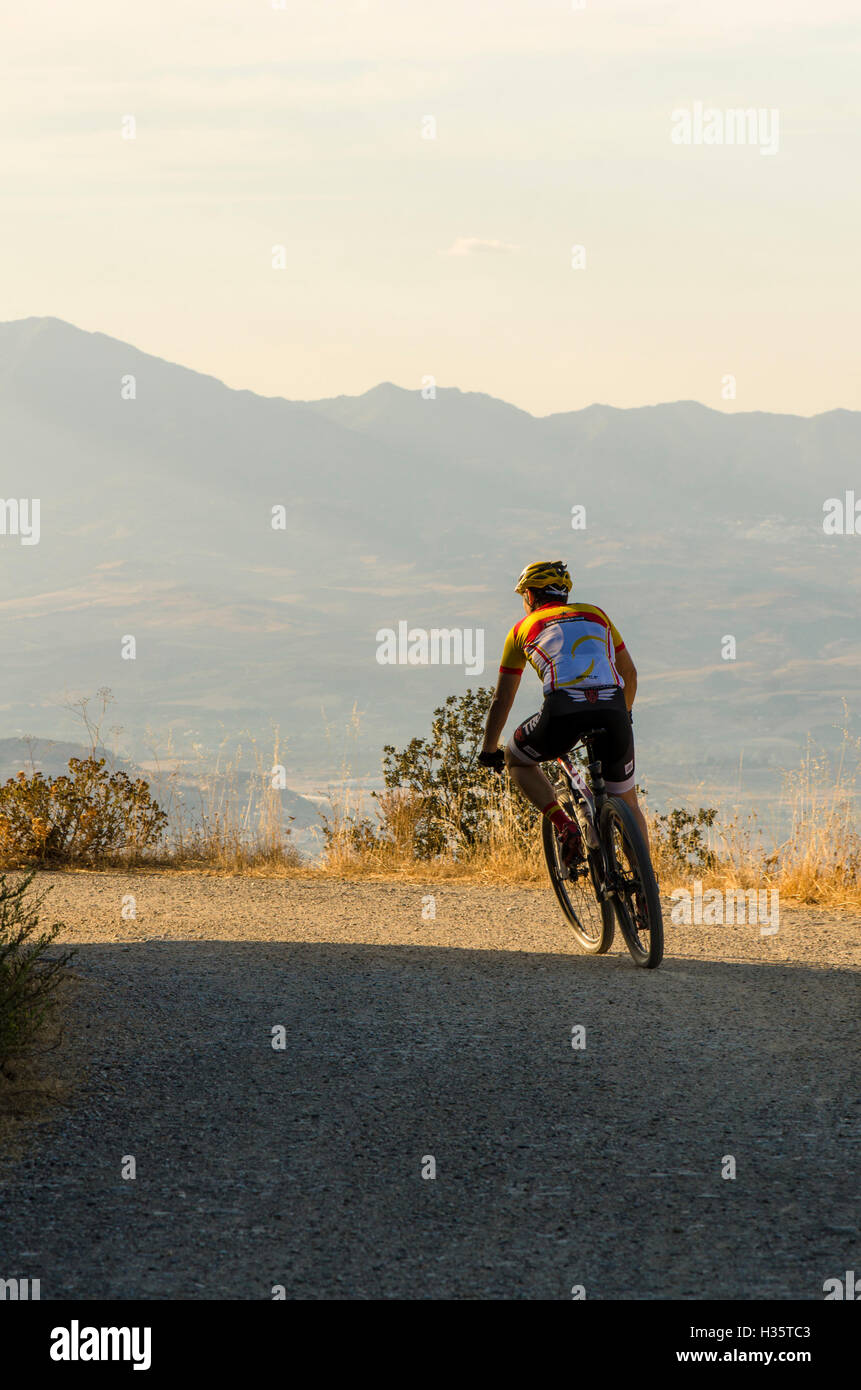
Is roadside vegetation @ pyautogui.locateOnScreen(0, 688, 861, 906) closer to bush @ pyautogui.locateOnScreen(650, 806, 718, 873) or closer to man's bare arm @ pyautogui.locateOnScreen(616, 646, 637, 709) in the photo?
bush @ pyautogui.locateOnScreen(650, 806, 718, 873)

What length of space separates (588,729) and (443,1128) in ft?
9.04

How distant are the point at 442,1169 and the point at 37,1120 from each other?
1.41 m

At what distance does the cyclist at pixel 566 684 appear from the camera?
688cm

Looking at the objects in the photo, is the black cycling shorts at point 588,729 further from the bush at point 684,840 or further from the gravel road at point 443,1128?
the bush at point 684,840

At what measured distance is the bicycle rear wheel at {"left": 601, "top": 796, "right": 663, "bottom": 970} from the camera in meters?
6.71

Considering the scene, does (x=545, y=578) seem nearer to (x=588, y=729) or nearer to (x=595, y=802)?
(x=588, y=729)

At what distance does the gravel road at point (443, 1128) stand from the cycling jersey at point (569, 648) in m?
1.45

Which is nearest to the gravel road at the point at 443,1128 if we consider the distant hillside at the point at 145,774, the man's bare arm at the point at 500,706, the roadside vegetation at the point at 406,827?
the man's bare arm at the point at 500,706

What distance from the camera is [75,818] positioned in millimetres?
11484

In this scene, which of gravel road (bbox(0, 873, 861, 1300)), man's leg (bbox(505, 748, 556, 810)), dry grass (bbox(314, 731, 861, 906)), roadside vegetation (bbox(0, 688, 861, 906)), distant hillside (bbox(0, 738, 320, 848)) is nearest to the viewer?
gravel road (bbox(0, 873, 861, 1300))

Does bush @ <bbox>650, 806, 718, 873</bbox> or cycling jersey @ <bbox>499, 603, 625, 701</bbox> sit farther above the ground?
cycling jersey @ <bbox>499, 603, 625, 701</bbox>

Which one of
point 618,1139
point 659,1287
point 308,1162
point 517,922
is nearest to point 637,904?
point 517,922

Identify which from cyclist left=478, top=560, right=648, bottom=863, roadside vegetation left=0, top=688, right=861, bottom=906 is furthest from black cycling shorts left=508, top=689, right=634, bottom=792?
roadside vegetation left=0, top=688, right=861, bottom=906

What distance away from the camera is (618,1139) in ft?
14.7
